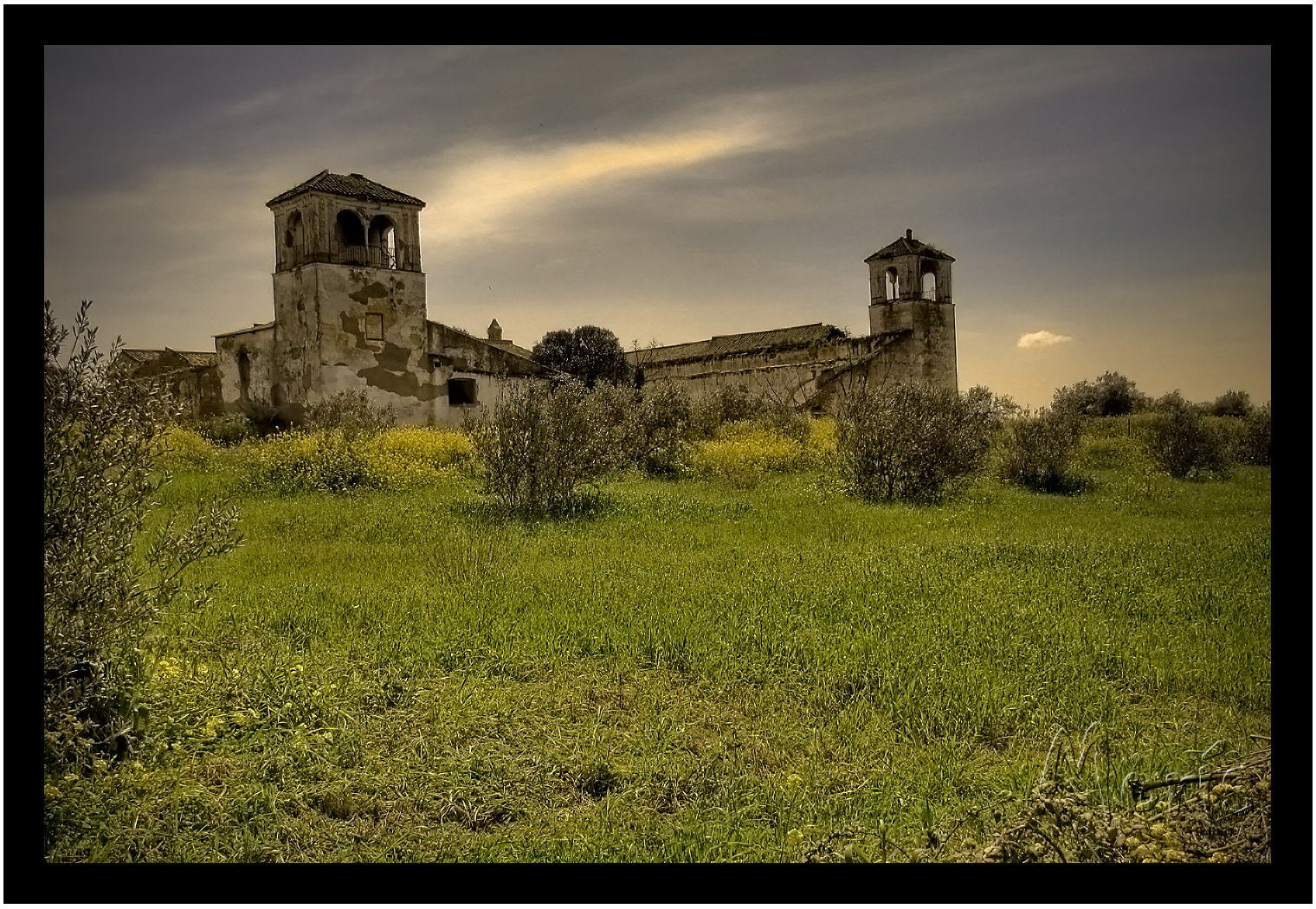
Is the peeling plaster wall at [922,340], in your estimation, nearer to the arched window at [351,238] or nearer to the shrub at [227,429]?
the arched window at [351,238]

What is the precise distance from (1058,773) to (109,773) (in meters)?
4.08

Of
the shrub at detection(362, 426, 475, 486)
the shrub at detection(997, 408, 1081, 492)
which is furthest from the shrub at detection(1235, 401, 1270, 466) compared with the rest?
the shrub at detection(362, 426, 475, 486)

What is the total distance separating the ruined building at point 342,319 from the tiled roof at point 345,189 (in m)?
0.03

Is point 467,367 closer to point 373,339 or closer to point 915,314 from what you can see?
point 373,339

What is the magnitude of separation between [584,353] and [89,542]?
23799 millimetres

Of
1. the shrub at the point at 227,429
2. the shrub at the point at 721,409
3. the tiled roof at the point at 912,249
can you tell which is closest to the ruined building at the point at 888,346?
the tiled roof at the point at 912,249

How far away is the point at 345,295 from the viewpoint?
2216 centimetres

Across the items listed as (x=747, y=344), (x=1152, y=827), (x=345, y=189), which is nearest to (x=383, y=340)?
(x=345, y=189)

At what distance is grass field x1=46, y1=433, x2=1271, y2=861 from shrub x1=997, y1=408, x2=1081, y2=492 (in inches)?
234

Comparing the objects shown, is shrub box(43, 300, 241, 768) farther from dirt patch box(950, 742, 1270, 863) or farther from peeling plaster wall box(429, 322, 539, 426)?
peeling plaster wall box(429, 322, 539, 426)

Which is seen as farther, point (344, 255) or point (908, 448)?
point (344, 255)

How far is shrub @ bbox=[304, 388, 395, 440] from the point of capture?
18.4 metres

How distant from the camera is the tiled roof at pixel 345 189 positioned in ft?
68.7
